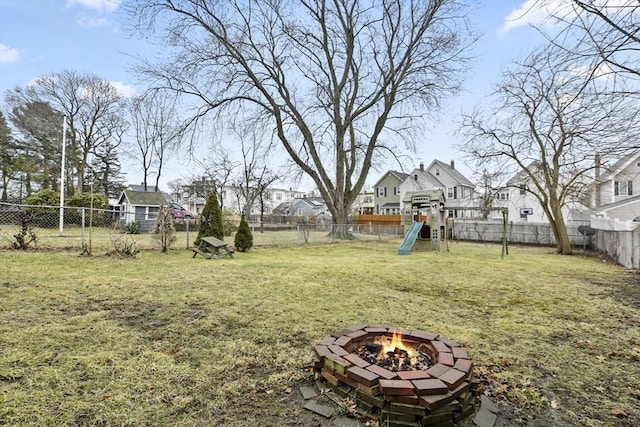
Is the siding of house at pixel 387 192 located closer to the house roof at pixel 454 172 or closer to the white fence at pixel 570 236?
the house roof at pixel 454 172

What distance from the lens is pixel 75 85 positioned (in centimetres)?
2159

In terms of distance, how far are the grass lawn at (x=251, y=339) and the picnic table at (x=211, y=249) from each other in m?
2.46

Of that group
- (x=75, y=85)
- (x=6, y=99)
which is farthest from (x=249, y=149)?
(x=6, y=99)

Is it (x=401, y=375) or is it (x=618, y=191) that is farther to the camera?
(x=618, y=191)

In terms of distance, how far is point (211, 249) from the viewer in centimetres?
901

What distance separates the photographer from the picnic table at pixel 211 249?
872 centimetres

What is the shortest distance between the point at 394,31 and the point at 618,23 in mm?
14791

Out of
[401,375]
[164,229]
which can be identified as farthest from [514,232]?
[401,375]

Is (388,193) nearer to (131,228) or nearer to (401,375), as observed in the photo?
(131,228)

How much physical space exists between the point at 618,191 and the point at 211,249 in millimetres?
25995

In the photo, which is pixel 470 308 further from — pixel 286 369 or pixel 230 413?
pixel 230 413

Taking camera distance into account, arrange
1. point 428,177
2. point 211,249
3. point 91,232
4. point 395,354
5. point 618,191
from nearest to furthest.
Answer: point 395,354 → point 211,249 → point 91,232 → point 618,191 → point 428,177

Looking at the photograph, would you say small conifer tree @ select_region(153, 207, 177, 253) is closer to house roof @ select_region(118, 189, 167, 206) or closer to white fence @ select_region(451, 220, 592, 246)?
house roof @ select_region(118, 189, 167, 206)

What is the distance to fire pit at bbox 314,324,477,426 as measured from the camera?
1649mm
